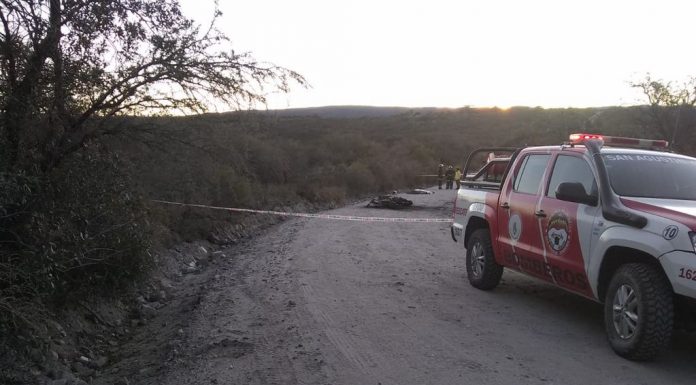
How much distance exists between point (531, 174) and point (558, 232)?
117 centimetres

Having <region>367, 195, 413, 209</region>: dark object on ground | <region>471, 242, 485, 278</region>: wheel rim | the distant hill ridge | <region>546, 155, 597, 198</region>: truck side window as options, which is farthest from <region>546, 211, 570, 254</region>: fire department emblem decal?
the distant hill ridge

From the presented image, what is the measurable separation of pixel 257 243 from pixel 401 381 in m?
9.22

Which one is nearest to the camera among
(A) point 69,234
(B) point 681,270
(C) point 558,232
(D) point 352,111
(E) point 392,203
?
(B) point 681,270

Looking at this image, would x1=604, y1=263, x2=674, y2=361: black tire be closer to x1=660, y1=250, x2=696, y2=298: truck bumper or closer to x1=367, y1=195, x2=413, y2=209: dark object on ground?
x1=660, y1=250, x2=696, y2=298: truck bumper

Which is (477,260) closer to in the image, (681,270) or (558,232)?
(558,232)

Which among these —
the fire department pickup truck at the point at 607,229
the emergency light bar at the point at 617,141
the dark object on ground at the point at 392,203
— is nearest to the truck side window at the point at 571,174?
the fire department pickup truck at the point at 607,229

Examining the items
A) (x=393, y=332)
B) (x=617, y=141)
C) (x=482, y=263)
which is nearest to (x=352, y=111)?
(x=482, y=263)

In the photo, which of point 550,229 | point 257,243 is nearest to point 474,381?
point 550,229

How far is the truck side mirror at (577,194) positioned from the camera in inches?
227

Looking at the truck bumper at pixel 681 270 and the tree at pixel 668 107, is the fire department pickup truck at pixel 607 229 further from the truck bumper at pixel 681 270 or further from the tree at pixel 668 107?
the tree at pixel 668 107

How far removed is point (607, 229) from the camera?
17.9 feet

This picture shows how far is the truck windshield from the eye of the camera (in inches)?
228

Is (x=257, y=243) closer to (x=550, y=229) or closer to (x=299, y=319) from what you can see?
(x=299, y=319)

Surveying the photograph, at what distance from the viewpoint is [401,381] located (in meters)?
4.71
